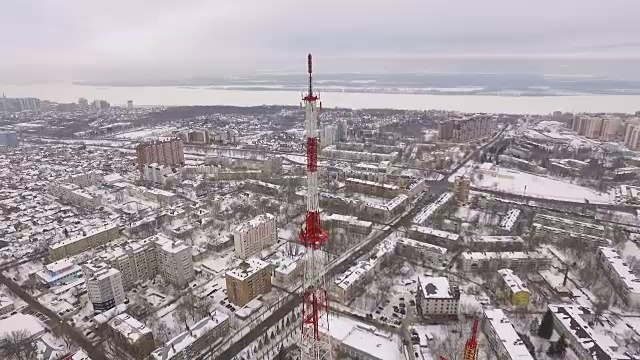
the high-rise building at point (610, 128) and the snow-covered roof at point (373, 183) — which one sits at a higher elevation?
the high-rise building at point (610, 128)

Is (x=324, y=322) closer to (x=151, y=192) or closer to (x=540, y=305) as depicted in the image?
(x=540, y=305)

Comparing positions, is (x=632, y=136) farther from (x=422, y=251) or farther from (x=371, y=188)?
(x=422, y=251)

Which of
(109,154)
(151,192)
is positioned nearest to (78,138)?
(109,154)

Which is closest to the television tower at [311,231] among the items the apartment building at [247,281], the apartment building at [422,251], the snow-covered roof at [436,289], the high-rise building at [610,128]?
the apartment building at [247,281]

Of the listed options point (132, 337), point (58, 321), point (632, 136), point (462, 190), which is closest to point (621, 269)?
point (462, 190)

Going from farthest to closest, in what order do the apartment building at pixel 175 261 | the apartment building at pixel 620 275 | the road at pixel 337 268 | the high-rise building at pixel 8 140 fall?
the high-rise building at pixel 8 140 → the apartment building at pixel 175 261 → the apartment building at pixel 620 275 → the road at pixel 337 268

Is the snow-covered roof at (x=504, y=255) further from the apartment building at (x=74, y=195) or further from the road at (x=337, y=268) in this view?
the apartment building at (x=74, y=195)
